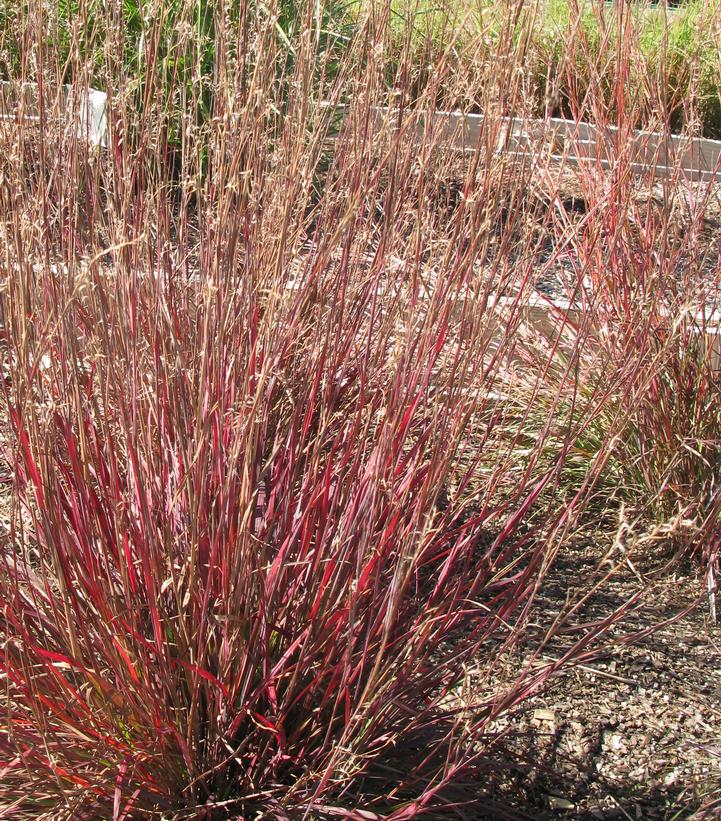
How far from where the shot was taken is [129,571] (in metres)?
1.33

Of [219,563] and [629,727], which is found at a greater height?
[219,563]

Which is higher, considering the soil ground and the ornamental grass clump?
the ornamental grass clump

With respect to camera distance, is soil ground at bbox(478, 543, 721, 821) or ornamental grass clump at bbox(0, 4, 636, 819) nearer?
ornamental grass clump at bbox(0, 4, 636, 819)

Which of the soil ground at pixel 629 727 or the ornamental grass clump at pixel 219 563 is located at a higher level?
the ornamental grass clump at pixel 219 563

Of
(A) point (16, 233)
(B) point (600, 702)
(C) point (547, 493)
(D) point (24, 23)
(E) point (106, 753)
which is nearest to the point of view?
(A) point (16, 233)

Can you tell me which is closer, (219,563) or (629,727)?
(219,563)

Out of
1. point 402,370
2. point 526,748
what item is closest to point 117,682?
point 402,370

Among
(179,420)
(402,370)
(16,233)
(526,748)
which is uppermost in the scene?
(16,233)

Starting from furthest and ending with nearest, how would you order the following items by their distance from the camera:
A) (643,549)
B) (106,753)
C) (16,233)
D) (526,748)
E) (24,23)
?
1. (643,549)
2. (526,748)
3. (24,23)
4. (106,753)
5. (16,233)

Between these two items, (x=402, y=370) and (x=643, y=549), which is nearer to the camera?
(x=402, y=370)

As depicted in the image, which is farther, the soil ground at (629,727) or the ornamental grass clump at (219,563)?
the soil ground at (629,727)

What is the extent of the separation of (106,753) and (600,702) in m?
1.04

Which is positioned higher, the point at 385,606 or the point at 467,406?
the point at 467,406

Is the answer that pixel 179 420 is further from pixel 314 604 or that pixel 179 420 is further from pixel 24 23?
pixel 24 23
